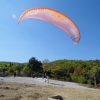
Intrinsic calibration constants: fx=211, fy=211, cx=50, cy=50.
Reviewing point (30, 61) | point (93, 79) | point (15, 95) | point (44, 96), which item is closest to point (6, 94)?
point (15, 95)

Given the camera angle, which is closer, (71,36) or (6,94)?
(71,36)

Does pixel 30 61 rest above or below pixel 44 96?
above

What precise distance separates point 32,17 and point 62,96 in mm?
7084

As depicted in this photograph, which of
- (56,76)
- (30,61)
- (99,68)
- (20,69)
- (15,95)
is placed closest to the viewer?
(15,95)

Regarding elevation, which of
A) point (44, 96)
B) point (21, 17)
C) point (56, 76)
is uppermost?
point (21, 17)

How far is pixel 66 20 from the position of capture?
33.8ft

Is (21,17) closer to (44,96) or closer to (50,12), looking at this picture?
(50,12)

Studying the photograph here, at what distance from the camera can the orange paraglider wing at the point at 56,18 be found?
32.3 ft

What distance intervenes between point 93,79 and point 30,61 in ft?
39.4

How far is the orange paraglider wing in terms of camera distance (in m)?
9.84

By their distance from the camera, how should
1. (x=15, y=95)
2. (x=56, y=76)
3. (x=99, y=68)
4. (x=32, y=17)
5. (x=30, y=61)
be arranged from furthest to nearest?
(x=30, y=61) → (x=56, y=76) → (x=99, y=68) → (x=15, y=95) → (x=32, y=17)

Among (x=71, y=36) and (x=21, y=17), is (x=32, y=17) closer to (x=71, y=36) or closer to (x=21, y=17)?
(x=21, y=17)

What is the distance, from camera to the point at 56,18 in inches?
418

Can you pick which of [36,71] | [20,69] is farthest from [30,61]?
[20,69]
